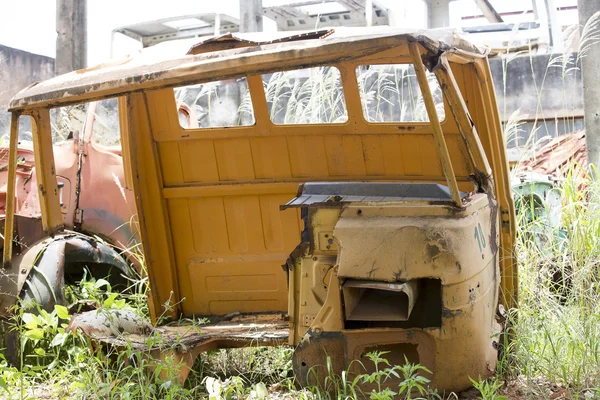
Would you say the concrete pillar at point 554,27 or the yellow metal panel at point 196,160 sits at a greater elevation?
the concrete pillar at point 554,27

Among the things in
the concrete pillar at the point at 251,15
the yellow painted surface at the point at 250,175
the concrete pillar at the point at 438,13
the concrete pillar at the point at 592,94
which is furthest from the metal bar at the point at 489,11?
the yellow painted surface at the point at 250,175

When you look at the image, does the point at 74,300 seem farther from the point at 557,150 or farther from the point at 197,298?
the point at 557,150

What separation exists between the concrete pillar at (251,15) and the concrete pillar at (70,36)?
170 inches

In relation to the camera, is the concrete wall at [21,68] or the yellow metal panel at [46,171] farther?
the concrete wall at [21,68]

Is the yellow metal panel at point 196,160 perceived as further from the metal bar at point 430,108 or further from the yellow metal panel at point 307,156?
the metal bar at point 430,108

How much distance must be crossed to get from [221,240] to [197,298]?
429mm

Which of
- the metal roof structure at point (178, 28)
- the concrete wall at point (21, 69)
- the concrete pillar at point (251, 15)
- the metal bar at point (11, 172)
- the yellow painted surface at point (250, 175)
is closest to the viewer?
the metal bar at point (11, 172)

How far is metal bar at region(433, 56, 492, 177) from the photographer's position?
354 cm

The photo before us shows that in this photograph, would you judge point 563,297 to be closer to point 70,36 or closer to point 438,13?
point 70,36

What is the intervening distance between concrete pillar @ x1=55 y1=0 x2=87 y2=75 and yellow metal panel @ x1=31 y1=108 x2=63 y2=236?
382 centimetres

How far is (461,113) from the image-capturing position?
3.71 m

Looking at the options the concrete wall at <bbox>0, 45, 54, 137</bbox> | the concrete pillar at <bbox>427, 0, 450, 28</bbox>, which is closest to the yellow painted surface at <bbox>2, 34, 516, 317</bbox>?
the concrete pillar at <bbox>427, 0, 450, 28</bbox>

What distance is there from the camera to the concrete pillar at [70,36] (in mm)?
7926

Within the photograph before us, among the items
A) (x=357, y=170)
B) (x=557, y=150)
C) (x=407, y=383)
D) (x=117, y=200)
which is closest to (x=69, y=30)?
(x=117, y=200)
